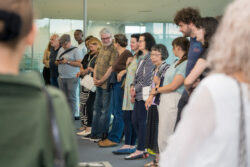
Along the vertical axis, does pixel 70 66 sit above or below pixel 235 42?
below

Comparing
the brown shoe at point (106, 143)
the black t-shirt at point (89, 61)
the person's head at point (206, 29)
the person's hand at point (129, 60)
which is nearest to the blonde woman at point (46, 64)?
the black t-shirt at point (89, 61)

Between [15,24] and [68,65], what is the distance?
6.62 metres

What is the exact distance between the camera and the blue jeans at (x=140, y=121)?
514 cm

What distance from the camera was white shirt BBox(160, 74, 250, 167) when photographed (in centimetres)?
141

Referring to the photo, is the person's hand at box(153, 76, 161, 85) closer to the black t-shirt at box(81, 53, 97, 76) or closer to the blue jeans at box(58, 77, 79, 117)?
the black t-shirt at box(81, 53, 97, 76)

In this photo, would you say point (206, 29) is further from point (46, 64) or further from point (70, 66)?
point (46, 64)

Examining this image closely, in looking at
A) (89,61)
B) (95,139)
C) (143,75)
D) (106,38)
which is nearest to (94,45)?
(89,61)

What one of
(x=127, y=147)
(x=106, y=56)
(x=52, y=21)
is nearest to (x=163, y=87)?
(x=127, y=147)

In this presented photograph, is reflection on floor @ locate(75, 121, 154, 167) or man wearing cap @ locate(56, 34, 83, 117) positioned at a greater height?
man wearing cap @ locate(56, 34, 83, 117)

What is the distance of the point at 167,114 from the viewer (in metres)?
4.43

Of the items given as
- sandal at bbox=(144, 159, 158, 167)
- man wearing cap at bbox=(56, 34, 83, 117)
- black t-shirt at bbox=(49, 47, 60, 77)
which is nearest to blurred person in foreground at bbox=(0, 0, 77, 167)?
sandal at bbox=(144, 159, 158, 167)

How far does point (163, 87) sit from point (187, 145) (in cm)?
297

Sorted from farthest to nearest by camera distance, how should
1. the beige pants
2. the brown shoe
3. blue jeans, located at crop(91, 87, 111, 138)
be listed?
blue jeans, located at crop(91, 87, 111, 138), the brown shoe, the beige pants

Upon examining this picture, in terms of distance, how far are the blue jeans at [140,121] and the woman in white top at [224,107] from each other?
3.63 meters
